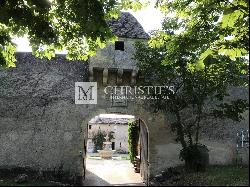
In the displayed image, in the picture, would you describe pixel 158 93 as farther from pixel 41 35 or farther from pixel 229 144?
pixel 41 35

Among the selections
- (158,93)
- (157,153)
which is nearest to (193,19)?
(158,93)

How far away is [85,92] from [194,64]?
6744 millimetres

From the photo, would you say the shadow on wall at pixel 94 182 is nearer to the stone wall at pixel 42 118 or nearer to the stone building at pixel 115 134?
the stone wall at pixel 42 118

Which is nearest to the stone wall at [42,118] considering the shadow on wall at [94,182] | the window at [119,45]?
the shadow on wall at [94,182]

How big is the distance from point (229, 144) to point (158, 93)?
439cm

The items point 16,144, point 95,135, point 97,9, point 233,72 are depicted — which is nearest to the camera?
point 97,9

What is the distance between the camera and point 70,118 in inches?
545

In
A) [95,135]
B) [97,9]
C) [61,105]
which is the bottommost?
[95,135]

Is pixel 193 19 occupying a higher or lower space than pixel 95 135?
higher

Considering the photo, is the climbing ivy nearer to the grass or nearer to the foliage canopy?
the foliage canopy

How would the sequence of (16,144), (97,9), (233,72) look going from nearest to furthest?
(97,9), (233,72), (16,144)

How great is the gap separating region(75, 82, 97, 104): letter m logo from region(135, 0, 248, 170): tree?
9.06 ft

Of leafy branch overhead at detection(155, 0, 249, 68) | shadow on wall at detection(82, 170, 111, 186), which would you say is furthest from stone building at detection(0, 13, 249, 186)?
leafy branch overhead at detection(155, 0, 249, 68)

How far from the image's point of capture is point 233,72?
375 inches
